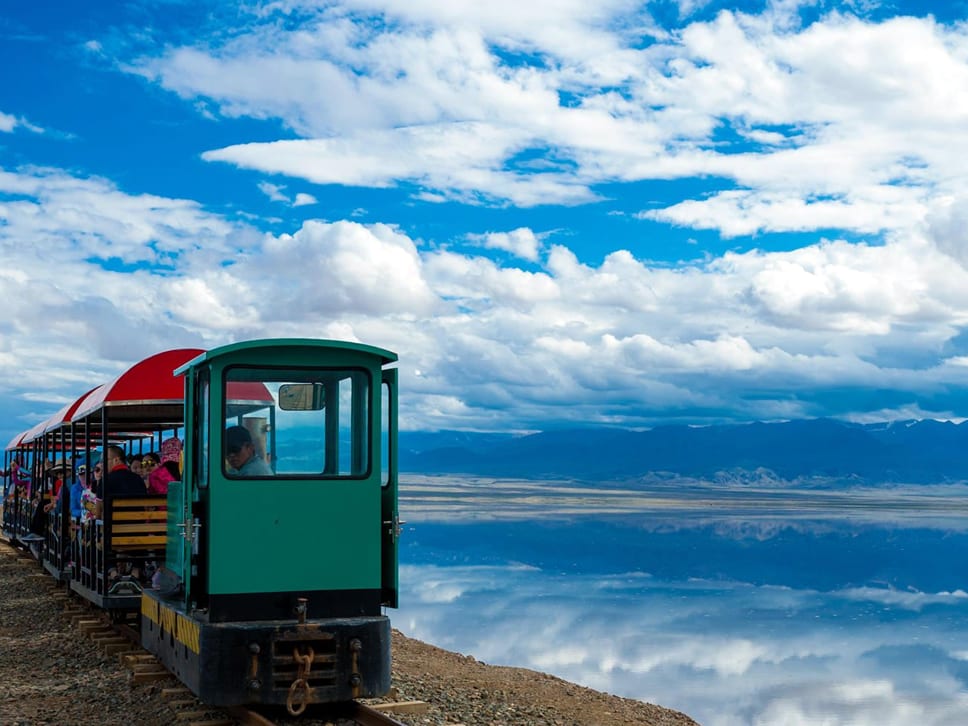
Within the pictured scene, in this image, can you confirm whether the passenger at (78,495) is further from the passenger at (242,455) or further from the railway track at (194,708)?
the passenger at (242,455)

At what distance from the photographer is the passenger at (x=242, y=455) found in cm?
885

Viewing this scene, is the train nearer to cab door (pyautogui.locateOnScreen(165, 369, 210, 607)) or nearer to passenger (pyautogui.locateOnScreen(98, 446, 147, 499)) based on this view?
cab door (pyautogui.locateOnScreen(165, 369, 210, 607))

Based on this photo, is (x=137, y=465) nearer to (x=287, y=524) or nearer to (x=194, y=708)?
(x=194, y=708)

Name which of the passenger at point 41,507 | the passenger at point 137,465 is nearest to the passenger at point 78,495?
the passenger at point 137,465

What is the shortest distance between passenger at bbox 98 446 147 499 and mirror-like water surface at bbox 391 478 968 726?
778cm

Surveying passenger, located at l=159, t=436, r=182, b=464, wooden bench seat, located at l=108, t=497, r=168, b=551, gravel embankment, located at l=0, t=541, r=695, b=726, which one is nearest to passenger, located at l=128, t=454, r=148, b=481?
passenger, located at l=159, t=436, r=182, b=464

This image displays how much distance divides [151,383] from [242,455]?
12.1 ft

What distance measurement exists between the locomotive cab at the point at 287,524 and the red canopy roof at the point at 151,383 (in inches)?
108

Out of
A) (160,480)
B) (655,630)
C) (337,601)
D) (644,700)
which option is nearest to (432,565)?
(655,630)

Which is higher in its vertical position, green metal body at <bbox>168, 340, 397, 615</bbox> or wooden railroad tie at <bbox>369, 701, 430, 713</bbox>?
green metal body at <bbox>168, 340, 397, 615</bbox>

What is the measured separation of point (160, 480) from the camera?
12.7 metres

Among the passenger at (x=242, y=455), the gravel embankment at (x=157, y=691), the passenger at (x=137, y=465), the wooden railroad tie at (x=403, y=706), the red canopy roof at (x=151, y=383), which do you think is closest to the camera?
the passenger at (x=242, y=455)

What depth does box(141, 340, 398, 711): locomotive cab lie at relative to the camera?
8594 millimetres

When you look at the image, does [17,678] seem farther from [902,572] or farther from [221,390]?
[902,572]
